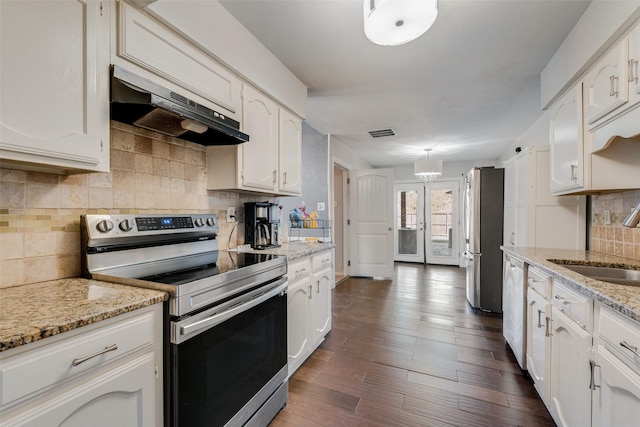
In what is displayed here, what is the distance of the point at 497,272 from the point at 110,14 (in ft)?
12.7

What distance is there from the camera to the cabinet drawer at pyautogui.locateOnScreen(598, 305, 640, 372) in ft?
2.94

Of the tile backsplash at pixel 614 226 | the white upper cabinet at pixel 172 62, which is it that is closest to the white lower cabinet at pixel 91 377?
the white upper cabinet at pixel 172 62

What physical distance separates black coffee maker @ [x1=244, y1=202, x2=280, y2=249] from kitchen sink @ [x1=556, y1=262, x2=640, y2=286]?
2037 millimetres

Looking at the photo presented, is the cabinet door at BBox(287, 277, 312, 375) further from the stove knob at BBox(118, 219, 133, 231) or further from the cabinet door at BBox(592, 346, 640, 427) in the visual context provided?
the cabinet door at BBox(592, 346, 640, 427)

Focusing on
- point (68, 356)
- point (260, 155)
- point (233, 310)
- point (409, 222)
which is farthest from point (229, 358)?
point (409, 222)

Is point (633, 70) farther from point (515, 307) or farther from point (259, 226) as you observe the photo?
point (259, 226)

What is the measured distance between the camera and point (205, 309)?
3.88 feet

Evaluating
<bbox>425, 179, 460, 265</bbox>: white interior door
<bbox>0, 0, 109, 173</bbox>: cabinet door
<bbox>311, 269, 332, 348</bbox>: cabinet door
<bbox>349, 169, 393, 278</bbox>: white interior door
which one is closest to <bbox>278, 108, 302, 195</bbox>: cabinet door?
<bbox>311, 269, 332, 348</bbox>: cabinet door

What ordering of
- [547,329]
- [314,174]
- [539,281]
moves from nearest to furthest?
[547,329] → [539,281] → [314,174]

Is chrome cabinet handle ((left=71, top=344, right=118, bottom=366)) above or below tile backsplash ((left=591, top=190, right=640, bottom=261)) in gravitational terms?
below

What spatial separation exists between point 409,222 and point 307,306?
5.08 m

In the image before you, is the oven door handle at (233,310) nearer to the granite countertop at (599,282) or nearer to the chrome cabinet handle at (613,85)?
the granite countertop at (599,282)

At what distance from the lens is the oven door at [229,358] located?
1.08 metres

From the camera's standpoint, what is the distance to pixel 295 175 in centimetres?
258
